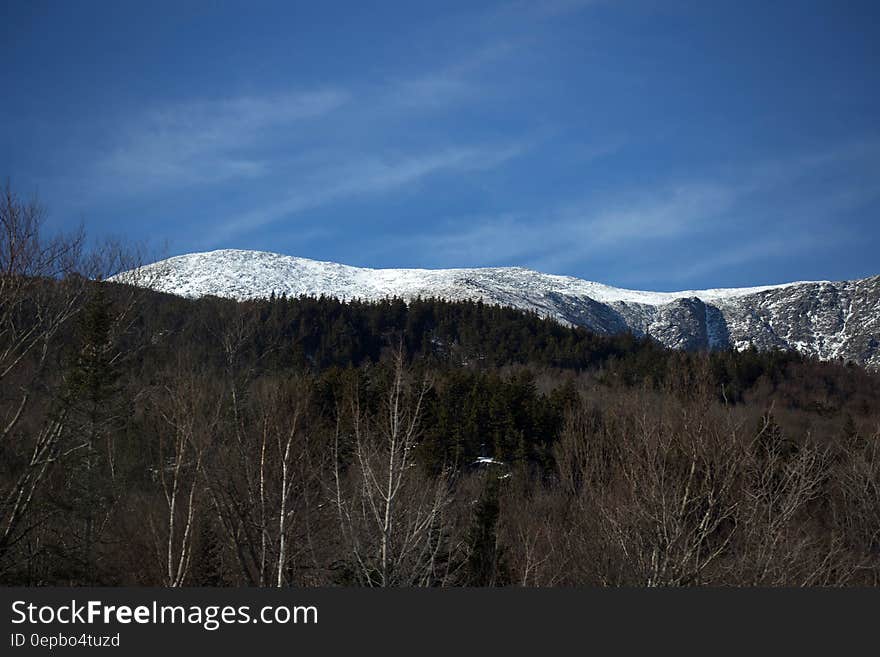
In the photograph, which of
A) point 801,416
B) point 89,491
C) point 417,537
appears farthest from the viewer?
point 801,416

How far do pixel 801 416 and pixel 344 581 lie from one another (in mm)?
70681

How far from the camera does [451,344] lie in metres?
116

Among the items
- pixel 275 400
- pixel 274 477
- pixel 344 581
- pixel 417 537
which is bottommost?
pixel 344 581

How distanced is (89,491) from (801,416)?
6980cm

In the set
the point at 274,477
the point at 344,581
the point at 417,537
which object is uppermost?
the point at 274,477

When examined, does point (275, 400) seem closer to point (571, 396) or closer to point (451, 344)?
point (571, 396)

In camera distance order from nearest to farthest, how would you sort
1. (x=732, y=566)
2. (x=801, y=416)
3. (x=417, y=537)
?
1. (x=417, y=537)
2. (x=732, y=566)
3. (x=801, y=416)

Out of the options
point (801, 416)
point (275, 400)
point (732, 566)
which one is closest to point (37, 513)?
point (275, 400)

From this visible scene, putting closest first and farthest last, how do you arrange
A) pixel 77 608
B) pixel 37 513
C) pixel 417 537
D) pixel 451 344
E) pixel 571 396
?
pixel 77 608
pixel 417 537
pixel 37 513
pixel 571 396
pixel 451 344

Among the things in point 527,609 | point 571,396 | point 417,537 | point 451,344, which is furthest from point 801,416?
point 527,609

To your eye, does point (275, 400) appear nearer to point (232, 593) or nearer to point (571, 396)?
point (232, 593)

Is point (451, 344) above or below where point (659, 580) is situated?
above

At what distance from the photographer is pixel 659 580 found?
56.4 feet

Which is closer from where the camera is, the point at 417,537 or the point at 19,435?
the point at 417,537
